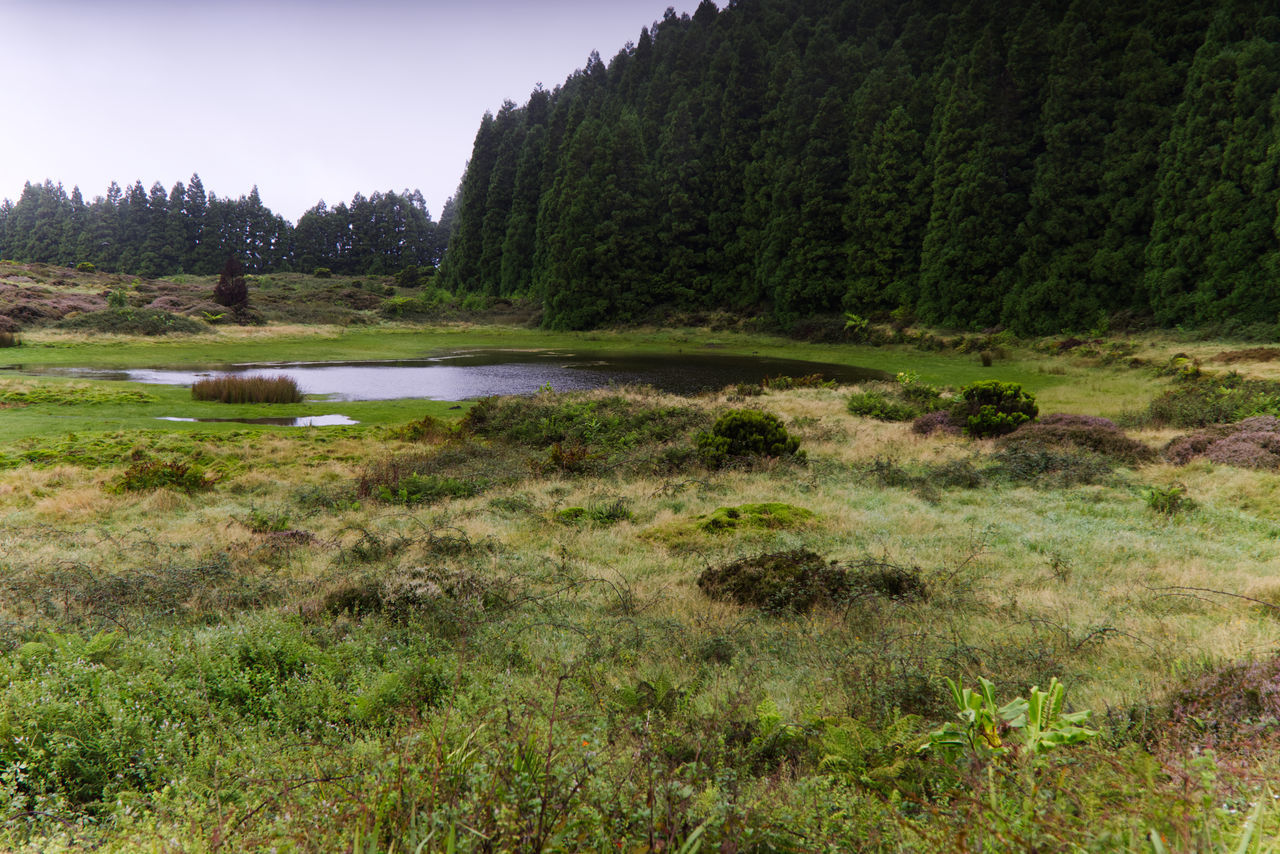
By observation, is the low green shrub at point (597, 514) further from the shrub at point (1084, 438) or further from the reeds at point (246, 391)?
the reeds at point (246, 391)

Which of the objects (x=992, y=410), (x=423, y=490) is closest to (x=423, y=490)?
(x=423, y=490)

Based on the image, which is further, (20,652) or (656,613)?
(656,613)

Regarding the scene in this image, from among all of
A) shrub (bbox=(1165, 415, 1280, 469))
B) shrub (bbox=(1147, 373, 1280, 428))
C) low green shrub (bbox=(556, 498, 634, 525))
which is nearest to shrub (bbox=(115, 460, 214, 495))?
low green shrub (bbox=(556, 498, 634, 525))

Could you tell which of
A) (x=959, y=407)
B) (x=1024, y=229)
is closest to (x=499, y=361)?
(x=959, y=407)

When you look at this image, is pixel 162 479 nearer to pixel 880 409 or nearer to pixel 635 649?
pixel 635 649

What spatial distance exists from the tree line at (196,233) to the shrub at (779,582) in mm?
94554

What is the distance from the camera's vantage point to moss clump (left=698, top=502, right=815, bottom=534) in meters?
8.68

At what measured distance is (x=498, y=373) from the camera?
31.6 metres

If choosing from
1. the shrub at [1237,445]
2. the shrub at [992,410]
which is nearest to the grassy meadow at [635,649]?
the shrub at [1237,445]

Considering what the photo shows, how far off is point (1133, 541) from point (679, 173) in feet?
182

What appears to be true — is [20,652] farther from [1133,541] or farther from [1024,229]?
[1024,229]

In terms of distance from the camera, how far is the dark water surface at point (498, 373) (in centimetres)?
2623

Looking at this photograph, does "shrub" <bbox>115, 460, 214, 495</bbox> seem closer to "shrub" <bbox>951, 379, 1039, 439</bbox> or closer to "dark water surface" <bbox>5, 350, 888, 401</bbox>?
"dark water surface" <bbox>5, 350, 888, 401</bbox>

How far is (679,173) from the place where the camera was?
57719mm
